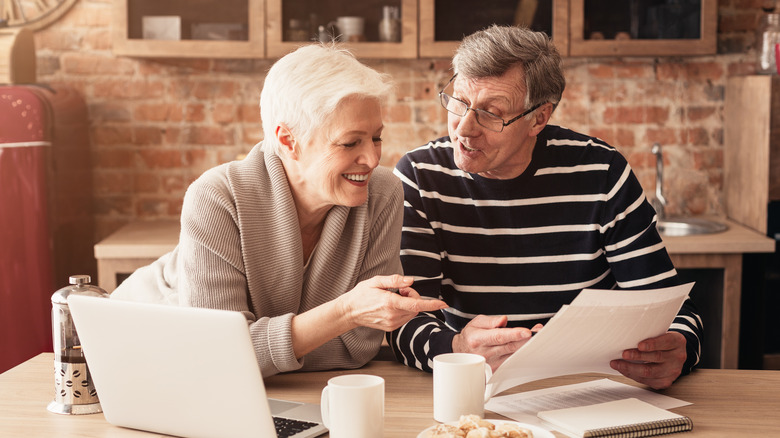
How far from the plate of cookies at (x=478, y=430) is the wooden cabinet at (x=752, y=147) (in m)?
2.03

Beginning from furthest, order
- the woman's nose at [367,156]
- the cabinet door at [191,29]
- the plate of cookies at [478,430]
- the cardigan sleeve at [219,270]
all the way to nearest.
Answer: the cabinet door at [191,29] < the woman's nose at [367,156] < the cardigan sleeve at [219,270] < the plate of cookies at [478,430]

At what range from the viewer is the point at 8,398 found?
1464 millimetres

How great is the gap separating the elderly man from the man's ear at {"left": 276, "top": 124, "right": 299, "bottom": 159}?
1.20 feet

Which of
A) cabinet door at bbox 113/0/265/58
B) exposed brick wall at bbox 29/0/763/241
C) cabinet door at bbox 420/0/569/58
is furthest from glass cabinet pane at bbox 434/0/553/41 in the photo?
cabinet door at bbox 113/0/265/58

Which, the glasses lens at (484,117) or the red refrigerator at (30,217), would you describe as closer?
the glasses lens at (484,117)

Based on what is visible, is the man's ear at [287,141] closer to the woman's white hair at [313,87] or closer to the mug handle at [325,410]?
the woman's white hair at [313,87]

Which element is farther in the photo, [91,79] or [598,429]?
[91,79]

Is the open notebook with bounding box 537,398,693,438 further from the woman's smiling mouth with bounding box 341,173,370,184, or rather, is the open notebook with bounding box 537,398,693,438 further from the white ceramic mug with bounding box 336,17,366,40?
the white ceramic mug with bounding box 336,17,366,40

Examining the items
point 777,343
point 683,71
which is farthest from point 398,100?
point 777,343

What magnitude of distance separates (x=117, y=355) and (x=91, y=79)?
231 cm

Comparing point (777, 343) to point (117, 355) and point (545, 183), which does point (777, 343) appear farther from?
point (117, 355)

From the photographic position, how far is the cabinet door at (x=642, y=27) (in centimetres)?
304

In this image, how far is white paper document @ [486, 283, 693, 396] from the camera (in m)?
1.25

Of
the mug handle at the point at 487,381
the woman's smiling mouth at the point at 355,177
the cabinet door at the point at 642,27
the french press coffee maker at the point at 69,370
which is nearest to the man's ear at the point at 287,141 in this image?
the woman's smiling mouth at the point at 355,177
